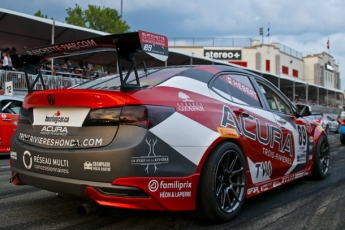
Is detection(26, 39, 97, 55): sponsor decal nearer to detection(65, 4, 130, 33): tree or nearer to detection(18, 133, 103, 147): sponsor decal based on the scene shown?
detection(18, 133, 103, 147): sponsor decal

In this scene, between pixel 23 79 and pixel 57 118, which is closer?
pixel 57 118

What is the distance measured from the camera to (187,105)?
2.98m

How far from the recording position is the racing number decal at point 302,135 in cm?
465

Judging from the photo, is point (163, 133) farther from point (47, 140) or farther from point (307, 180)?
point (307, 180)

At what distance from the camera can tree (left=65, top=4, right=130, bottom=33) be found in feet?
148

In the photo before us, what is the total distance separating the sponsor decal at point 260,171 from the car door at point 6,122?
5.69 m

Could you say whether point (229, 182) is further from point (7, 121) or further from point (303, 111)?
point (7, 121)

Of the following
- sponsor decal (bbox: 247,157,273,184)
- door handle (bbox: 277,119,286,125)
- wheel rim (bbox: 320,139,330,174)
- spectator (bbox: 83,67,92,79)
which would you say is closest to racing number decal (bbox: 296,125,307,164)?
door handle (bbox: 277,119,286,125)

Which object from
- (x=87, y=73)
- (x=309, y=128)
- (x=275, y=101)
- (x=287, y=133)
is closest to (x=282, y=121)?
(x=287, y=133)

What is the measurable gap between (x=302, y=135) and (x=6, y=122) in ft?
19.5

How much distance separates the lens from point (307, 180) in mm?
5250

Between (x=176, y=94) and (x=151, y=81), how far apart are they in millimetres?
359

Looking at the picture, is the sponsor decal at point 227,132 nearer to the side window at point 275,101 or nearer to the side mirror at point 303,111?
the side window at point 275,101

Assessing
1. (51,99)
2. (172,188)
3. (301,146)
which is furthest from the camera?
(301,146)
